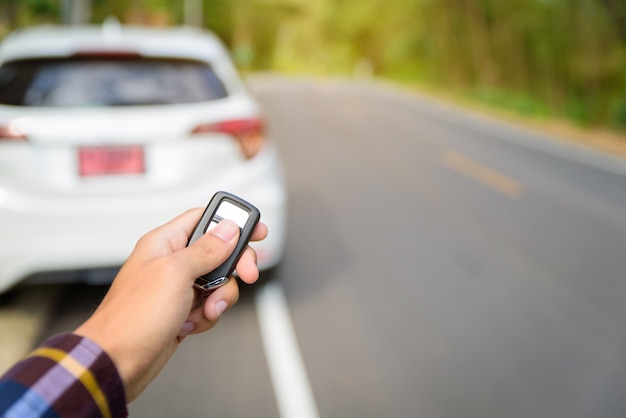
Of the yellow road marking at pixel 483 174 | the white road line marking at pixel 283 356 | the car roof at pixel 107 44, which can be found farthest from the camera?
the yellow road marking at pixel 483 174

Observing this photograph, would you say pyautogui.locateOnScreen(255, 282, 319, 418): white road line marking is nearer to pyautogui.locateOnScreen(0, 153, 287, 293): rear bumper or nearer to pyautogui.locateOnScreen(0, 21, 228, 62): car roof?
pyautogui.locateOnScreen(0, 153, 287, 293): rear bumper

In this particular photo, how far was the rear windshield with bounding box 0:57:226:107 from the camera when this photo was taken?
3.05 m

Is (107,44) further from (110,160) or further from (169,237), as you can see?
(169,237)

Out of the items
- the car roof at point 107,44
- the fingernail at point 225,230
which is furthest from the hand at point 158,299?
the car roof at point 107,44

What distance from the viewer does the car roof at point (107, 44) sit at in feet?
10.4

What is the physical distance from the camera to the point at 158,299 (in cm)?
118

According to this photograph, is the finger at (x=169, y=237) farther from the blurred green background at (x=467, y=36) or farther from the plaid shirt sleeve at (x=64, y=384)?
the blurred green background at (x=467, y=36)

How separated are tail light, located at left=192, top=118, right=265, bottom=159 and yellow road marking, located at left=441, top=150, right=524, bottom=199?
15.5 feet

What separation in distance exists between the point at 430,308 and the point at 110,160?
222cm

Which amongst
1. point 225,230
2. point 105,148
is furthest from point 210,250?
point 105,148

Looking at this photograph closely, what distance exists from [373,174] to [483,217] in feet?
7.73

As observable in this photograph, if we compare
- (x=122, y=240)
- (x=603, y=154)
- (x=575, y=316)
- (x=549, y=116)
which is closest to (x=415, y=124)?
(x=603, y=154)

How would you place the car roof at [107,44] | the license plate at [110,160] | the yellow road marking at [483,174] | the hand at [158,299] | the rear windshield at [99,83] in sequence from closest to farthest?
the hand at [158,299] → the license plate at [110,160] → the rear windshield at [99,83] → the car roof at [107,44] → the yellow road marking at [483,174]

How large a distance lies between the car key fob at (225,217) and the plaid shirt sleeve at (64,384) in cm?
33
